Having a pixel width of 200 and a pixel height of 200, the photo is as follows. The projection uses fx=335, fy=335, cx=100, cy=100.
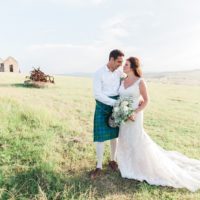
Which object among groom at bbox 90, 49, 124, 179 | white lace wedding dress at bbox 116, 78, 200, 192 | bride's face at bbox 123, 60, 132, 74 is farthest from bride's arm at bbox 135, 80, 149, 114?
groom at bbox 90, 49, 124, 179

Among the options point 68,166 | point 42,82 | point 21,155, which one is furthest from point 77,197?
point 42,82

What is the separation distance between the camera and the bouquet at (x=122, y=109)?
7641 millimetres

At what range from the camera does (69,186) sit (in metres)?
7.70

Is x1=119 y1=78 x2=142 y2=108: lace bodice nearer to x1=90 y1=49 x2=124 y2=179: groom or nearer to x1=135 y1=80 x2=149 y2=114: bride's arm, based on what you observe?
x1=135 y1=80 x2=149 y2=114: bride's arm

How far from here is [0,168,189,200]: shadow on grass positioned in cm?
725

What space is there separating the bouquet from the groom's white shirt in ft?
0.60

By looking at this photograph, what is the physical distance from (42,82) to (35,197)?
1802 centimetres

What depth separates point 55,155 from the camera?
912cm

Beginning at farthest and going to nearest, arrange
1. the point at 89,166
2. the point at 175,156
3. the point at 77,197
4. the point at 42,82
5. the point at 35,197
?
the point at 42,82, the point at 175,156, the point at 89,166, the point at 77,197, the point at 35,197

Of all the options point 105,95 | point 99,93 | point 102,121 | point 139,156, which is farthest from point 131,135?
point 99,93

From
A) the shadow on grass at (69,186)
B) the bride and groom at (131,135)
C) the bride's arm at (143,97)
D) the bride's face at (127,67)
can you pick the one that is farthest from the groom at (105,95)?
the bride's arm at (143,97)

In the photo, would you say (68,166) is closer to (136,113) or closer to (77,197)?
(77,197)

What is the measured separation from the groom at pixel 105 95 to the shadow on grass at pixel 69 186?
1.27 feet

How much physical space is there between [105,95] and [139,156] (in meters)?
1.76
